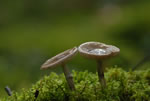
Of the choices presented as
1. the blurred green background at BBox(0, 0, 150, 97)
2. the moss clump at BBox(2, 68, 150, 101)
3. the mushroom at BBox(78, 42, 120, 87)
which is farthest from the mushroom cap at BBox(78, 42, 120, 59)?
the blurred green background at BBox(0, 0, 150, 97)

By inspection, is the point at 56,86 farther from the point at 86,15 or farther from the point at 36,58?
the point at 86,15

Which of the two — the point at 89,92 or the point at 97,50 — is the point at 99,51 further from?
the point at 89,92

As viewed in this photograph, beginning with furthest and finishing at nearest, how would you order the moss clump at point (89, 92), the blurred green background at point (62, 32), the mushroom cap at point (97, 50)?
the blurred green background at point (62, 32) < the moss clump at point (89, 92) < the mushroom cap at point (97, 50)

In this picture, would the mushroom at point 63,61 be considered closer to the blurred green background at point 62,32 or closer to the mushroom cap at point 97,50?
the mushroom cap at point 97,50

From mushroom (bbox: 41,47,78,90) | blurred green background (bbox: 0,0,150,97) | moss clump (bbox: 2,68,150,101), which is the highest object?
mushroom (bbox: 41,47,78,90)

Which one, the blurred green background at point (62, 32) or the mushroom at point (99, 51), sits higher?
the mushroom at point (99, 51)

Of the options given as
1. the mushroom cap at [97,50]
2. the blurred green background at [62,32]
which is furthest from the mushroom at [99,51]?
the blurred green background at [62,32]

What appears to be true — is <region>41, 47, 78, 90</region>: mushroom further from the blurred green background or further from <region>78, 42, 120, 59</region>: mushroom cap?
the blurred green background

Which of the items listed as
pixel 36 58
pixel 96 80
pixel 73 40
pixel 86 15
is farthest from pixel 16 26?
pixel 96 80
